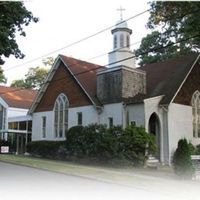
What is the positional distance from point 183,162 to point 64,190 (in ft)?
23.7

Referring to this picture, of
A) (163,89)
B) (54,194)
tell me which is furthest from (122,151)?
(54,194)

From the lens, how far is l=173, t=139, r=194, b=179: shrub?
1869cm

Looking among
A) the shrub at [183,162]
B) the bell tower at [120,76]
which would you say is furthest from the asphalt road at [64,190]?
the bell tower at [120,76]

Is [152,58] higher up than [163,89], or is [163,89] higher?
[152,58]

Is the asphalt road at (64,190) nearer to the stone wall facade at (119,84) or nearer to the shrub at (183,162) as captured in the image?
the shrub at (183,162)

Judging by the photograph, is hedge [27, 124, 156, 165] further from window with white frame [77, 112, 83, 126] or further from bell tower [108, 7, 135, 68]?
bell tower [108, 7, 135, 68]

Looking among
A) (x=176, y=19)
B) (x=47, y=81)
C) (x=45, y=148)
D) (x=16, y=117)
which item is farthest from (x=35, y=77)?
(x=176, y=19)

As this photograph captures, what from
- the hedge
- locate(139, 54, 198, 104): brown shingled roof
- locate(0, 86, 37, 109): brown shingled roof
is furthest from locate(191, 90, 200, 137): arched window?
locate(0, 86, 37, 109): brown shingled roof

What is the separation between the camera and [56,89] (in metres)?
36.1

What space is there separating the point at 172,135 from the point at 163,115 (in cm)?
159

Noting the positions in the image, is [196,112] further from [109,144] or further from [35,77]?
[35,77]

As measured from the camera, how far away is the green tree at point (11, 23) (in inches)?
788

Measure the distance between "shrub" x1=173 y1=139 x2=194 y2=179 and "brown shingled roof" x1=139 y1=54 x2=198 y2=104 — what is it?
9.01 meters

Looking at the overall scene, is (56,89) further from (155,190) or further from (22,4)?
(155,190)
